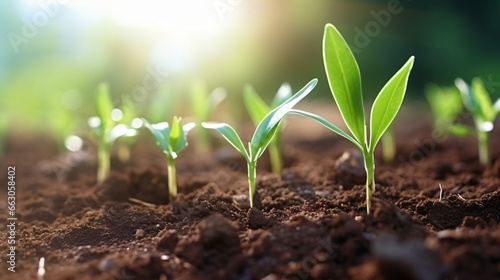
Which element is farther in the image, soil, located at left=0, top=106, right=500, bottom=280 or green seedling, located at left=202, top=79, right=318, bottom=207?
green seedling, located at left=202, top=79, right=318, bottom=207

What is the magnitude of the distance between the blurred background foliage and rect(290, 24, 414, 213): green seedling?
10.5 feet

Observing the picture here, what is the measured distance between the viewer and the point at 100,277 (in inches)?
52.2

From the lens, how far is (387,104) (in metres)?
1.64

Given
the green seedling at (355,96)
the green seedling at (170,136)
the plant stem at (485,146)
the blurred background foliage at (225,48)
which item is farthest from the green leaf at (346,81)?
the blurred background foliage at (225,48)

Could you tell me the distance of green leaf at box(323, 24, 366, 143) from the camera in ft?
5.31

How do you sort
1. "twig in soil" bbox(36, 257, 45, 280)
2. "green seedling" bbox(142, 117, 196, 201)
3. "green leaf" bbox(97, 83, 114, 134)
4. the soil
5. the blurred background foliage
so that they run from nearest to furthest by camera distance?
the soil < "twig in soil" bbox(36, 257, 45, 280) < "green seedling" bbox(142, 117, 196, 201) < "green leaf" bbox(97, 83, 114, 134) < the blurred background foliage

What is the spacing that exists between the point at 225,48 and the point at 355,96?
17.0 ft

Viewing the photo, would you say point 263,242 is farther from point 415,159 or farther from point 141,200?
point 415,159

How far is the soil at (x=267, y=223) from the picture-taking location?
4.28 feet

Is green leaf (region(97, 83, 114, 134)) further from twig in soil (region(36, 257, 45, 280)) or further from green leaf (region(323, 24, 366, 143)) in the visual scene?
green leaf (region(323, 24, 366, 143))

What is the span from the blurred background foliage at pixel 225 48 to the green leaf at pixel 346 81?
126 inches

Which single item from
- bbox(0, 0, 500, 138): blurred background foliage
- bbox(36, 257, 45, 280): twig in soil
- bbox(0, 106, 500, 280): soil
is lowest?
bbox(36, 257, 45, 280): twig in soil

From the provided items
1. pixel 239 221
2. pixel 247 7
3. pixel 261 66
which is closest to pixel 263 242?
pixel 239 221

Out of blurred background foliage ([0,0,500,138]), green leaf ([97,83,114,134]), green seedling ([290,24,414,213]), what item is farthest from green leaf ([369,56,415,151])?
blurred background foliage ([0,0,500,138])
